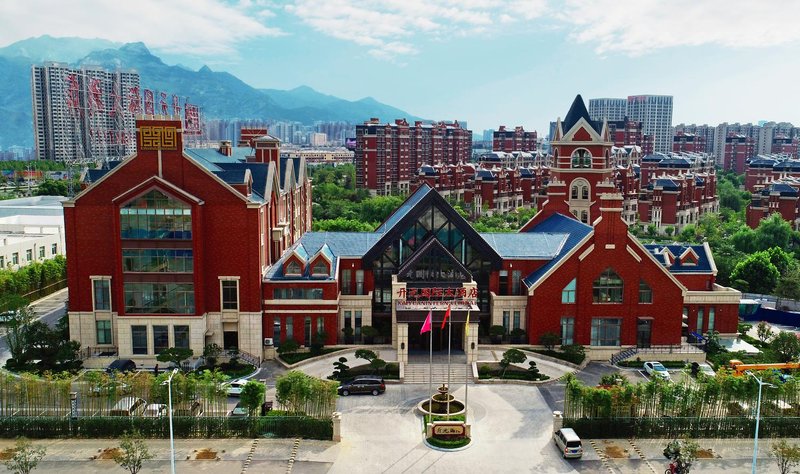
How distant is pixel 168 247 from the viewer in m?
38.4

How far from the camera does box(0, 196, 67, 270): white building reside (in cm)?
5859

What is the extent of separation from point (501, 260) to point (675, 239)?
62.6 metres

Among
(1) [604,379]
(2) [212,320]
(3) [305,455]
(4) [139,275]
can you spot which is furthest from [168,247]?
(1) [604,379]

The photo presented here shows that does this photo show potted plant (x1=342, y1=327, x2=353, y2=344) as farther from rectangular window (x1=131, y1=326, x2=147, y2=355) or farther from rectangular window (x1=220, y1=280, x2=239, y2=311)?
rectangular window (x1=131, y1=326, x2=147, y2=355)

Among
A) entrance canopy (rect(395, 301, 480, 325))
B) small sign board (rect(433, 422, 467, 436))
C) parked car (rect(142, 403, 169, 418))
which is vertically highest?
entrance canopy (rect(395, 301, 480, 325))

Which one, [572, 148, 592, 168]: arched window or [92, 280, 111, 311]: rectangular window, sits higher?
[572, 148, 592, 168]: arched window

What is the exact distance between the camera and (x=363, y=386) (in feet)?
114

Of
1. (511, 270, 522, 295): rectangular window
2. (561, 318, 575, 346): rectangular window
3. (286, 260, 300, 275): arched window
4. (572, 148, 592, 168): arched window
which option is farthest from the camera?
(572, 148, 592, 168): arched window

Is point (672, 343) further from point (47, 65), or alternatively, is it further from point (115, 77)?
point (47, 65)

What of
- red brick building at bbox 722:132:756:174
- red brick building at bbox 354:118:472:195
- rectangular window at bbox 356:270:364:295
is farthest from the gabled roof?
red brick building at bbox 722:132:756:174

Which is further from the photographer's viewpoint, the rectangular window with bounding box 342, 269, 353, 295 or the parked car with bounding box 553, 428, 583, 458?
the rectangular window with bounding box 342, 269, 353, 295

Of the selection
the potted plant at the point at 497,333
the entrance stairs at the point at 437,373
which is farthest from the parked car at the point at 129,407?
the potted plant at the point at 497,333

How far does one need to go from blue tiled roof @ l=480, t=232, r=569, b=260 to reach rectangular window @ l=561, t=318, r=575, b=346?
14.6ft

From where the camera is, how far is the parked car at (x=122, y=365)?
36875mm
